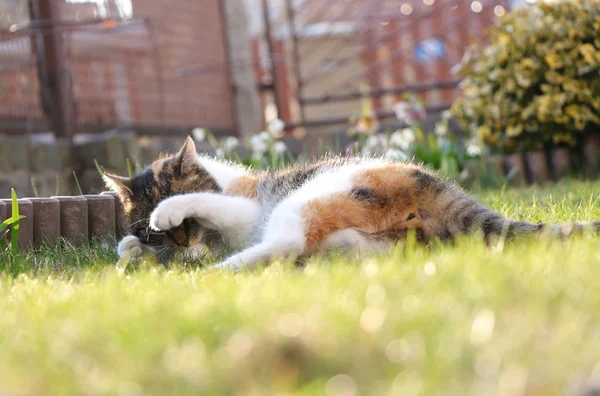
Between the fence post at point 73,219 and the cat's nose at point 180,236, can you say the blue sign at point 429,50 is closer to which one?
the fence post at point 73,219

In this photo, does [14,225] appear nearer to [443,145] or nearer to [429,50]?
[443,145]

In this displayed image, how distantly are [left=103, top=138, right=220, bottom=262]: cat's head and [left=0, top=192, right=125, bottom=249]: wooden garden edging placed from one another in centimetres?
21

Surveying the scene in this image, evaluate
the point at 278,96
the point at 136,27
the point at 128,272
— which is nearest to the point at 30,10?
the point at 136,27

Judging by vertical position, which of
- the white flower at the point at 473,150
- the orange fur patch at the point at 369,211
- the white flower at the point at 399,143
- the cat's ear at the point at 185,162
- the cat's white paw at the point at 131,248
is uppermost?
the cat's ear at the point at 185,162

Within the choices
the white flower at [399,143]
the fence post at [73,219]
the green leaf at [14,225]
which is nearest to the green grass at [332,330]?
the green leaf at [14,225]

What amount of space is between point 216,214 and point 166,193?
0.43 meters

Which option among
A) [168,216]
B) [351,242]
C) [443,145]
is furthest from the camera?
[443,145]

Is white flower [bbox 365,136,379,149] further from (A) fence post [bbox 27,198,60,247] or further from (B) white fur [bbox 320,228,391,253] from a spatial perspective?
(B) white fur [bbox 320,228,391,253]

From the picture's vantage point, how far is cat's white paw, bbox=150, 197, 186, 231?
2863 millimetres

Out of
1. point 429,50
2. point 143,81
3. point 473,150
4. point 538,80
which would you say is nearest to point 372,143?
point 473,150

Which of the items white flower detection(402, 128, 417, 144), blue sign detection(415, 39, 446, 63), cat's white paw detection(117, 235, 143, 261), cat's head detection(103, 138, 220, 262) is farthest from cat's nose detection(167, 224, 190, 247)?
blue sign detection(415, 39, 446, 63)

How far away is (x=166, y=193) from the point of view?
11.0 feet

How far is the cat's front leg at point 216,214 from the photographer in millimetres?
2877

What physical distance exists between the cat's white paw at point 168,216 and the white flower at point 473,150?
11.6 feet
